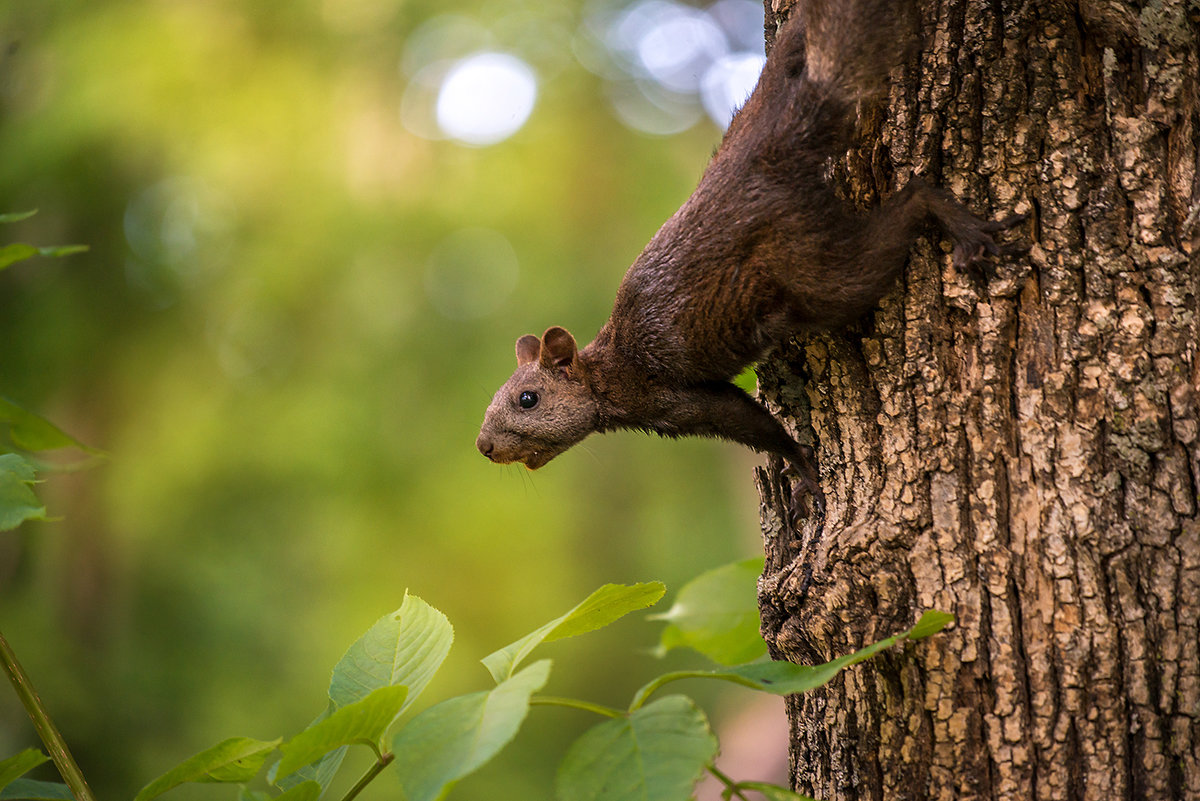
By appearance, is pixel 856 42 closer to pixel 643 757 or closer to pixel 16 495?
pixel 643 757

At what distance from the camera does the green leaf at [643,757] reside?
1006 millimetres

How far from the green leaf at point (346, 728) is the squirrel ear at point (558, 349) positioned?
1903mm

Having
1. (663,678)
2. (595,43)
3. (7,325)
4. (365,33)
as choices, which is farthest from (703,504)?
(663,678)

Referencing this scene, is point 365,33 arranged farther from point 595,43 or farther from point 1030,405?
point 1030,405

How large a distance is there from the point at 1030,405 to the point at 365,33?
572 centimetres

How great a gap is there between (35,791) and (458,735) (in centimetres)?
78

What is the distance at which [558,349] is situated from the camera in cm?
299

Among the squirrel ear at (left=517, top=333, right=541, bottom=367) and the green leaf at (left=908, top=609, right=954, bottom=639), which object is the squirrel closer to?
the squirrel ear at (left=517, top=333, right=541, bottom=367)

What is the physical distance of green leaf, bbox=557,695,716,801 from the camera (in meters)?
1.01

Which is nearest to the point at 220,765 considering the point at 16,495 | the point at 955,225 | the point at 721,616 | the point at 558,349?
the point at 16,495

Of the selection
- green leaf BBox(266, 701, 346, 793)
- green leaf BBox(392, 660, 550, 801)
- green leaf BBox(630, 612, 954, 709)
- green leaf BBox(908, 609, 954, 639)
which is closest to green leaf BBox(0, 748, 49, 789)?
green leaf BBox(266, 701, 346, 793)

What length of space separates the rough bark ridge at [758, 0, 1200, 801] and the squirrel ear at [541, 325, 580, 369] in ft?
4.22

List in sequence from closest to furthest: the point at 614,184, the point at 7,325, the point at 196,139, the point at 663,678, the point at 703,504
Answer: the point at 663,678 < the point at 7,325 < the point at 196,139 < the point at 614,184 < the point at 703,504

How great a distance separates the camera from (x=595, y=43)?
24.6 ft
